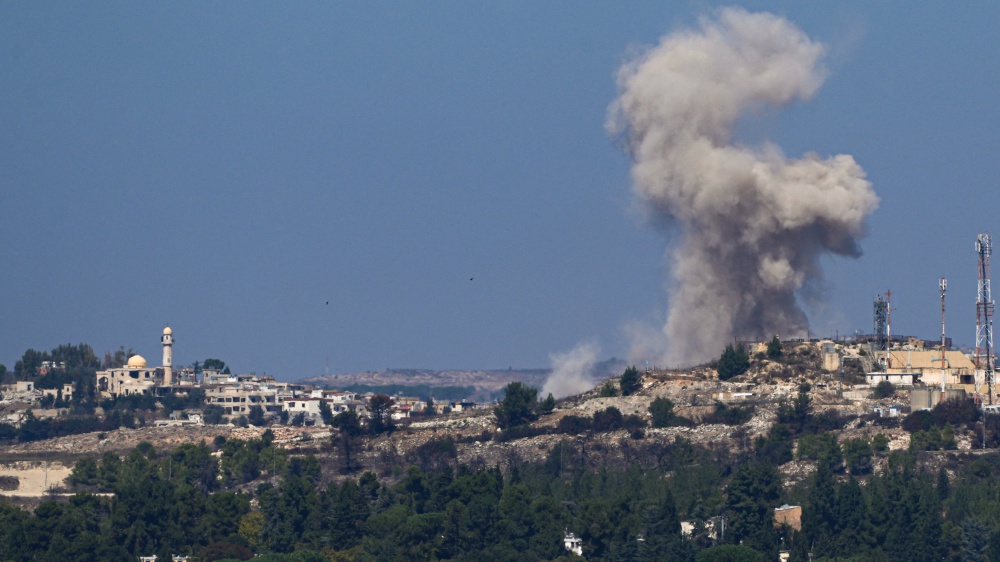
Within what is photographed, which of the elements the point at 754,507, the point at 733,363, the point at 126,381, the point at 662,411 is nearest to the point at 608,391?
the point at 662,411

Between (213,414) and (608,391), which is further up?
(608,391)

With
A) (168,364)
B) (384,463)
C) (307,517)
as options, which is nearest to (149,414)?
(168,364)

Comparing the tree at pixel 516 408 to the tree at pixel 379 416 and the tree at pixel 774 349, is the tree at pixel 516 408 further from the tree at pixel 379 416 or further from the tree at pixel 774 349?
the tree at pixel 774 349

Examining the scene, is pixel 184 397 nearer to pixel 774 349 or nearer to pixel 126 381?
pixel 126 381

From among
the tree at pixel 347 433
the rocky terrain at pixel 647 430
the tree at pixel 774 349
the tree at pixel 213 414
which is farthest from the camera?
the tree at pixel 213 414

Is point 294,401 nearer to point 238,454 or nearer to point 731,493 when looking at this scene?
point 238,454

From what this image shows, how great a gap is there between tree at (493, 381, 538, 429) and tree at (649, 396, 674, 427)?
929cm

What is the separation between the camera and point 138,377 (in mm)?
188375

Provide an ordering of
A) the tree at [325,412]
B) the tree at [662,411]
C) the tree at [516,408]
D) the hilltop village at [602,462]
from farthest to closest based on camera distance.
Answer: the tree at [325,412] → the tree at [516,408] → the tree at [662,411] → the hilltop village at [602,462]

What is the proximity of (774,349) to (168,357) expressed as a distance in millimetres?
74238

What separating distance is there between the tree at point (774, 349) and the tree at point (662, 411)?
721cm

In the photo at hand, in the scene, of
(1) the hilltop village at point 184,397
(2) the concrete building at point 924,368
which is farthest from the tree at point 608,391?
(1) the hilltop village at point 184,397

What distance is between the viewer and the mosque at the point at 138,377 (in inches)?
7308

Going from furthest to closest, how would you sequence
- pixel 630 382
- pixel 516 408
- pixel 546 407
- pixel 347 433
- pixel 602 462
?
1. pixel 347 433
2. pixel 546 407
3. pixel 630 382
4. pixel 516 408
5. pixel 602 462
